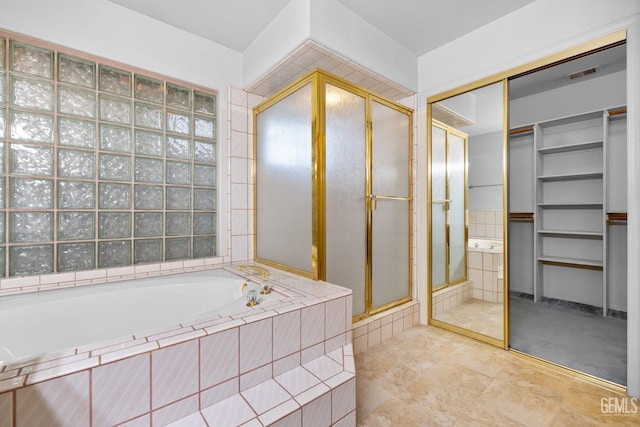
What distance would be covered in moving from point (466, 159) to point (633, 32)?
1073mm

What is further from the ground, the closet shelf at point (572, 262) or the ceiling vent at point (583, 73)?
the ceiling vent at point (583, 73)

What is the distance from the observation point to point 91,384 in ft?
2.55

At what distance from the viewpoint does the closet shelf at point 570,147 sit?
2738 mm

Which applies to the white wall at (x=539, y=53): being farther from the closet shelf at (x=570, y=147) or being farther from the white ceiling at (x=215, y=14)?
the closet shelf at (x=570, y=147)

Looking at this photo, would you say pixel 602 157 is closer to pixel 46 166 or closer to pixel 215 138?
pixel 215 138

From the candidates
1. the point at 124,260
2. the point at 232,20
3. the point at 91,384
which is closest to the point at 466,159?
the point at 232,20

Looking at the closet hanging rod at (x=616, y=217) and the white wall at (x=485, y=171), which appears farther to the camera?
the closet hanging rod at (x=616, y=217)

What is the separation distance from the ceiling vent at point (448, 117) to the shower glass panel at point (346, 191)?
2.41 ft

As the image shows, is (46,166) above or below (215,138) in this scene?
A: below

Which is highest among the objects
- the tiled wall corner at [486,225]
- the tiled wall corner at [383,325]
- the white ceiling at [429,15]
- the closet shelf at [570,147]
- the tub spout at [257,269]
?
the white ceiling at [429,15]

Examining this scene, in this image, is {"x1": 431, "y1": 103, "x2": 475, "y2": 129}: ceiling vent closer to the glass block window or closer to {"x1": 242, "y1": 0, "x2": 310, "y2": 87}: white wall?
{"x1": 242, "y1": 0, "x2": 310, "y2": 87}: white wall

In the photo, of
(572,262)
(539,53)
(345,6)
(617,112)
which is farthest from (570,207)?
(345,6)

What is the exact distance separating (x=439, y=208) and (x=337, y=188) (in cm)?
108

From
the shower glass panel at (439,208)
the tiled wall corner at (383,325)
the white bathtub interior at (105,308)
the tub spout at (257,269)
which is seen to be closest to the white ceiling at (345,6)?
the shower glass panel at (439,208)
